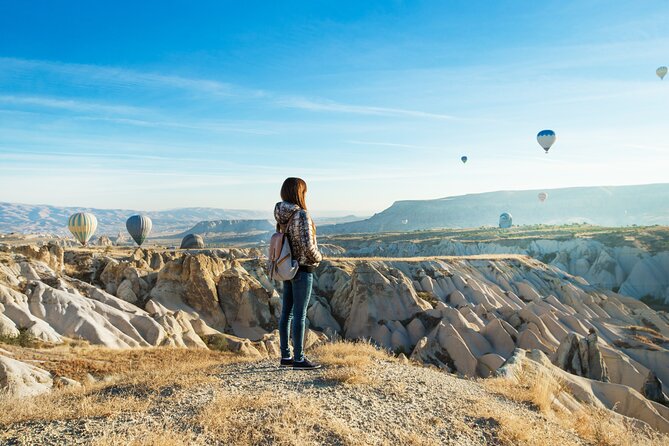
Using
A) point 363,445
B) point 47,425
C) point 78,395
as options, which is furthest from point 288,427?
point 78,395

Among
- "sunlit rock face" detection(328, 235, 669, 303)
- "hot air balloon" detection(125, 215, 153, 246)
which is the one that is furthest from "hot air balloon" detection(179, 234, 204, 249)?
"sunlit rock face" detection(328, 235, 669, 303)

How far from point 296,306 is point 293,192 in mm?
1674

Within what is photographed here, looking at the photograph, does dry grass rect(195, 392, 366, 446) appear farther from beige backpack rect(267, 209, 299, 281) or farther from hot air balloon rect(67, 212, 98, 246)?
hot air balloon rect(67, 212, 98, 246)

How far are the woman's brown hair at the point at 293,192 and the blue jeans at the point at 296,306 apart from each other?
1031mm

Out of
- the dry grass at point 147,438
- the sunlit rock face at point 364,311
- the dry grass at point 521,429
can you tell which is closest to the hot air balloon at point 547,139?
the sunlit rock face at point 364,311

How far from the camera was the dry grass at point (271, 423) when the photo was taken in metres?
4.41

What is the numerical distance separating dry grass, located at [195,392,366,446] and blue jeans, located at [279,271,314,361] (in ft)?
4.31

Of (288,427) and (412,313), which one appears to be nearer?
(288,427)

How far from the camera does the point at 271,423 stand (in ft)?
15.4

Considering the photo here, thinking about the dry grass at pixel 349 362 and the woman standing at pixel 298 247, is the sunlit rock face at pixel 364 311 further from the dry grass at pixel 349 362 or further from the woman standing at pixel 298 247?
the woman standing at pixel 298 247

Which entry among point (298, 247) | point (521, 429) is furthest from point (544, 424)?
point (298, 247)

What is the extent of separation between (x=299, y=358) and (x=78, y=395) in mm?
3136

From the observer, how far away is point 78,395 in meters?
6.04

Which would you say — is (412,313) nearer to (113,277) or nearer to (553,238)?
(113,277)
